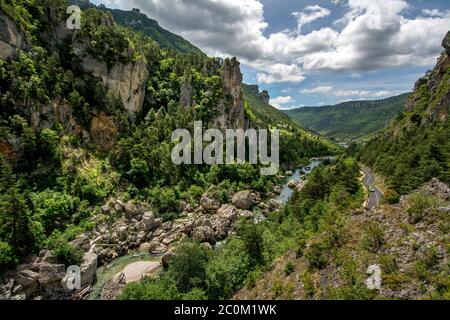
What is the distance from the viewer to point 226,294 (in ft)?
116

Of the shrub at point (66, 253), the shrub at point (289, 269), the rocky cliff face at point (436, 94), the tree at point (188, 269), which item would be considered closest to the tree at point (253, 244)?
the tree at point (188, 269)

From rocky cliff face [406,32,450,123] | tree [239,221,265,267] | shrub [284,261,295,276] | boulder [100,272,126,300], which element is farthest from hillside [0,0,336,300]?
rocky cliff face [406,32,450,123]

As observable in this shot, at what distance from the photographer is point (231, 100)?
112750 mm

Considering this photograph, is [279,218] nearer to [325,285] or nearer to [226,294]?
[226,294]

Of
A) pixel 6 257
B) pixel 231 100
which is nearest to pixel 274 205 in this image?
pixel 231 100

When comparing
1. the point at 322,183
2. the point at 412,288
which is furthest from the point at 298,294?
the point at 322,183

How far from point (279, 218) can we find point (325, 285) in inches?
1264

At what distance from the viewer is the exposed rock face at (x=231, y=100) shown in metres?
109

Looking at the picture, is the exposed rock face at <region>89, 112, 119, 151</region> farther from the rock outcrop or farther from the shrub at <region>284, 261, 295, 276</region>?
the shrub at <region>284, 261, 295, 276</region>

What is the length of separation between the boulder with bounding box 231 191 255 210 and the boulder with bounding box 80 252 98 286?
3518 cm

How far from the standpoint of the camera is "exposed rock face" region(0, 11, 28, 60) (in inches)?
2317

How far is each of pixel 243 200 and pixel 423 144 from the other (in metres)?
39.2

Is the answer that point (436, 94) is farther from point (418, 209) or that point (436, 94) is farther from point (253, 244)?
point (253, 244)

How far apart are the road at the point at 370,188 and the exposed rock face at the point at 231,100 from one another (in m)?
50.8
